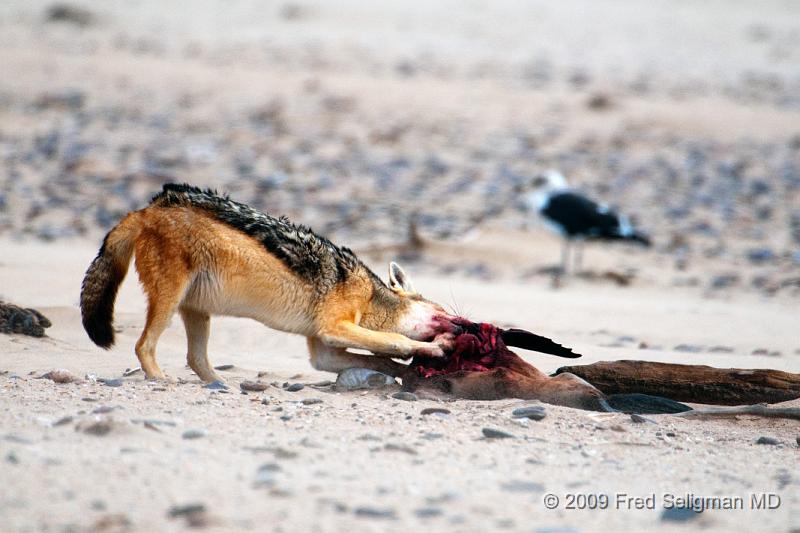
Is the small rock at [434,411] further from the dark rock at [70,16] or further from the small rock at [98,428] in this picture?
the dark rock at [70,16]

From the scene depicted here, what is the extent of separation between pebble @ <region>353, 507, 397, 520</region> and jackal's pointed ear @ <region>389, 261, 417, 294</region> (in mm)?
2941

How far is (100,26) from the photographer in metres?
25.2

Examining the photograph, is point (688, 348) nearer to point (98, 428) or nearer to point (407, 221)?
point (98, 428)

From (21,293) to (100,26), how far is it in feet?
57.8

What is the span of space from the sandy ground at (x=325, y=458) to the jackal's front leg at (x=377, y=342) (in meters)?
0.30

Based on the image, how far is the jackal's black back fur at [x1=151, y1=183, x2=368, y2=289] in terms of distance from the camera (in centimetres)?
645

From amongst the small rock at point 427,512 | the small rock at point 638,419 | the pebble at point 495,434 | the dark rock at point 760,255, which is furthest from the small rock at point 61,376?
the dark rock at point 760,255

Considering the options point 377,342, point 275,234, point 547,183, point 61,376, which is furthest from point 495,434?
point 547,183

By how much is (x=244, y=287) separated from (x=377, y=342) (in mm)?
859

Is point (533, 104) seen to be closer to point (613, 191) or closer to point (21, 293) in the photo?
point (613, 191)

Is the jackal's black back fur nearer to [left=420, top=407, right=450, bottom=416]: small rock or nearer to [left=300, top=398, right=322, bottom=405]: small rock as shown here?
[left=300, top=398, right=322, bottom=405]: small rock

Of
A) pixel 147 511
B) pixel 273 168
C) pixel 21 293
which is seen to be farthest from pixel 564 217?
pixel 147 511

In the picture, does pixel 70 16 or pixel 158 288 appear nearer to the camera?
pixel 158 288

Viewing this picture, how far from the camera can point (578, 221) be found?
12.7 m
